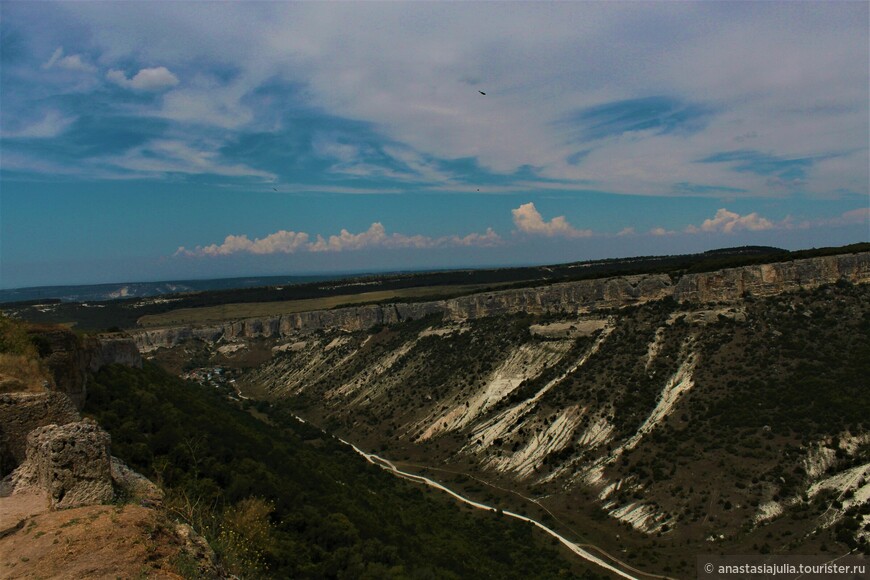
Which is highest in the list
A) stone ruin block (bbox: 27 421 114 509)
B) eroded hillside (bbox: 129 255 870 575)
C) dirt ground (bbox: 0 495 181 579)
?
stone ruin block (bbox: 27 421 114 509)

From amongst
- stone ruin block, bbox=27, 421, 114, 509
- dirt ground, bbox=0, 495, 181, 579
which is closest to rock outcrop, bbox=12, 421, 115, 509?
stone ruin block, bbox=27, 421, 114, 509

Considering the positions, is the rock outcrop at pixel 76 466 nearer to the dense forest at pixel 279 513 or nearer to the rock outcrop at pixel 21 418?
the dense forest at pixel 279 513

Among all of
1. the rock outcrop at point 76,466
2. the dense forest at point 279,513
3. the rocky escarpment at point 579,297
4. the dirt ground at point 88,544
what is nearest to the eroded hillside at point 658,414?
the rocky escarpment at point 579,297

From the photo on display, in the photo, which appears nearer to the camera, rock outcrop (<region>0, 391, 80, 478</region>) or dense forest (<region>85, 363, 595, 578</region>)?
rock outcrop (<region>0, 391, 80, 478</region>)

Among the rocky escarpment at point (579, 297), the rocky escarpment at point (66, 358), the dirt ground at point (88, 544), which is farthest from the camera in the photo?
the rocky escarpment at point (579, 297)

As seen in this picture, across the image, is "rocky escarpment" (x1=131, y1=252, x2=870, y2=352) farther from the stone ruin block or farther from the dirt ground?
the dirt ground

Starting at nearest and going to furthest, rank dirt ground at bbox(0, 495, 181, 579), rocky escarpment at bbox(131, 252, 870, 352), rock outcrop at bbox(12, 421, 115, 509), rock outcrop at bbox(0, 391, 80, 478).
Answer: dirt ground at bbox(0, 495, 181, 579), rock outcrop at bbox(12, 421, 115, 509), rock outcrop at bbox(0, 391, 80, 478), rocky escarpment at bbox(131, 252, 870, 352)

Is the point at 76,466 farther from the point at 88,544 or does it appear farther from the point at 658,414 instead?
the point at 658,414

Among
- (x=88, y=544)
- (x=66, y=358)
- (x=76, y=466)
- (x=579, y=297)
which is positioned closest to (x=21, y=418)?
(x=76, y=466)

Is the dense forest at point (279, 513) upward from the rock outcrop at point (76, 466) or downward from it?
downward
